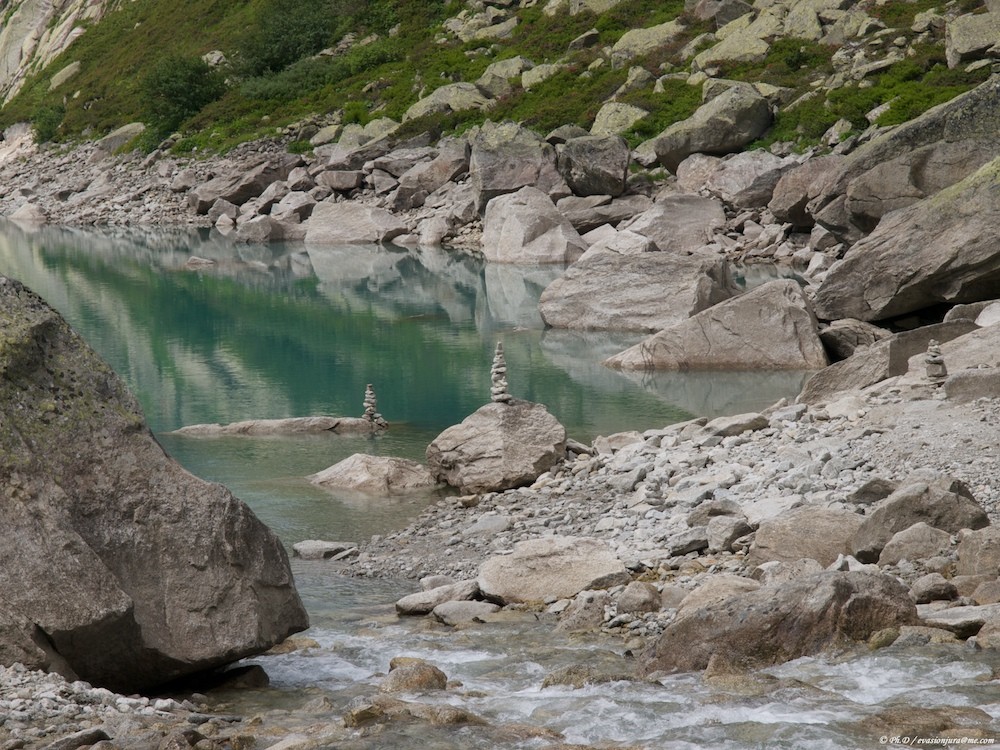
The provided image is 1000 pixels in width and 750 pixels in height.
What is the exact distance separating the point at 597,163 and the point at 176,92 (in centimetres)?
4621

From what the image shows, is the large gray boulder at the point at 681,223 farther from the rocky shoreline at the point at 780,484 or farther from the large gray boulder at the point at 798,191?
the large gray boulder at the point at 798,191

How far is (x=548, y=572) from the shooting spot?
12672 millimetres

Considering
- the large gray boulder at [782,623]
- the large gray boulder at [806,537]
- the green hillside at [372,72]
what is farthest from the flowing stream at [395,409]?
the green hillside at [372,72]

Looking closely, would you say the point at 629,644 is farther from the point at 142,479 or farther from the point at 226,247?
the point at 226,247

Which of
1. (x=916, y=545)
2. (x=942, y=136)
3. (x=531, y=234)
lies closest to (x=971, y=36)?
(x=942, y=136)

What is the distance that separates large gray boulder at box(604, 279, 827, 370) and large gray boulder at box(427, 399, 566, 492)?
8.87 metres

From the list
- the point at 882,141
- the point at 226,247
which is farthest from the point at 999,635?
the point at 226,247

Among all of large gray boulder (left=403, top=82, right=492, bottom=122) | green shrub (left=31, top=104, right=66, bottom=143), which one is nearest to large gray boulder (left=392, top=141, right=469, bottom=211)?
large gray boulder (left=403, top=82, right=492, bottom=122)

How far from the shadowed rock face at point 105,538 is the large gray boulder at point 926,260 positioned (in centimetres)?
1970

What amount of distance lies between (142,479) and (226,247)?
54.2 m

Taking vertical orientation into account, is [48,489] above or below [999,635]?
above

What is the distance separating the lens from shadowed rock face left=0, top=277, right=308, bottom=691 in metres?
8.40

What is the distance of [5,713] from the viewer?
24.5 feet

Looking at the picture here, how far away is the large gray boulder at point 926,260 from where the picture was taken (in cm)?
2545
